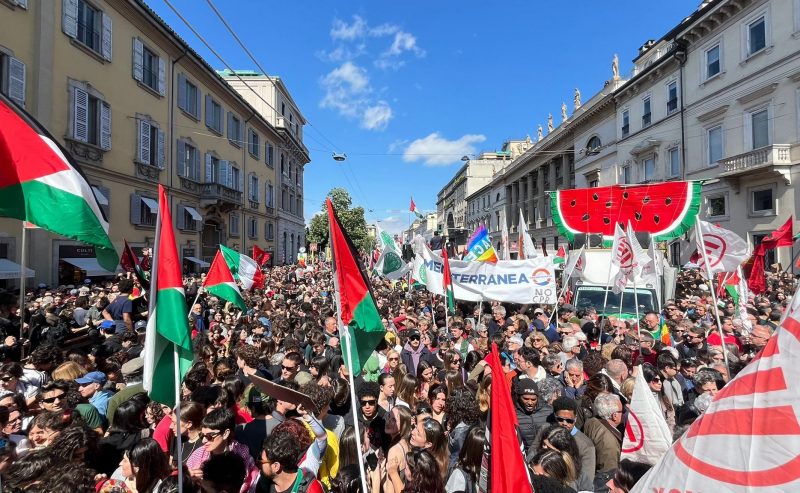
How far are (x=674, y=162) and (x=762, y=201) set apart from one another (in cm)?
660

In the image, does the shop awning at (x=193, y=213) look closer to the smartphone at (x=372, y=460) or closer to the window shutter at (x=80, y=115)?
the window shutter at (x=80, y=115)

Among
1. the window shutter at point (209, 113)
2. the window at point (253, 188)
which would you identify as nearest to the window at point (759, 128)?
the window shutter at point (209, 113)

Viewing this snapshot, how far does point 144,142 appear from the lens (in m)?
20.3

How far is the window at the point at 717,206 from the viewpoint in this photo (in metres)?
22.2

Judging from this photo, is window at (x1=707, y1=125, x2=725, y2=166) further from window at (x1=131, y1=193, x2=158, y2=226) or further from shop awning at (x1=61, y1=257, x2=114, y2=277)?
shop awning at (x1=61, y1=257, x2=114, y2=277)

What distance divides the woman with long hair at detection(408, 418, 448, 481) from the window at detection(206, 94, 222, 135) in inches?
1106

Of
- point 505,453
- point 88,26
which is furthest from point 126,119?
point 505,453

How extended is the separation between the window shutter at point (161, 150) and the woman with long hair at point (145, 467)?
867 inches

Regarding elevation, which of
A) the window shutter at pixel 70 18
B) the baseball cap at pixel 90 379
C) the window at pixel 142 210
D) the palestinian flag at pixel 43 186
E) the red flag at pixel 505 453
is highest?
the window shutter at pixel 70 18

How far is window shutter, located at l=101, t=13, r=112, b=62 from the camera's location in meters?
17.7

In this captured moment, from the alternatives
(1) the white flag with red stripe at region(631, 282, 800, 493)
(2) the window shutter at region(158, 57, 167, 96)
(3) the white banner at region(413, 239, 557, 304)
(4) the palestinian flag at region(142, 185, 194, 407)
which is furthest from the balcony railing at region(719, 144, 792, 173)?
(2) the window shutter at region(158, 57, 167, 96)

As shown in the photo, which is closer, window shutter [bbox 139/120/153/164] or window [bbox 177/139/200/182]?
window shutter [bbox 139/120/153/164]

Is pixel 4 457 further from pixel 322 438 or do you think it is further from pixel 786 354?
pixel 786 354

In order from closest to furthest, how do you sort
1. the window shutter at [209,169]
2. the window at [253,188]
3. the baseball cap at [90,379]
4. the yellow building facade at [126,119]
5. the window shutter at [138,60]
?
the baseball cap at [90,379] → the yellow building facade at [126,119] → the window shutter at [138,60] → the window shutter at [209,169] → the window at [253,188]
